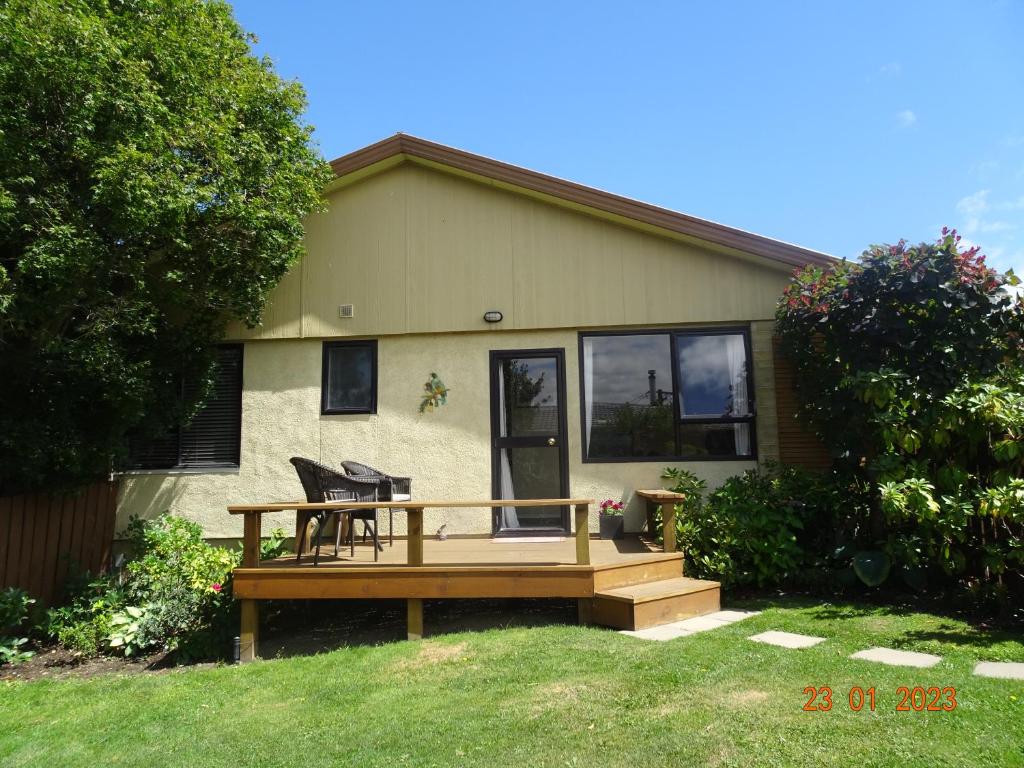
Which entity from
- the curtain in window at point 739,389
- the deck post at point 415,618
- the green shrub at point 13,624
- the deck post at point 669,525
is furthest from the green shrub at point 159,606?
the curtain in window at point 739,389

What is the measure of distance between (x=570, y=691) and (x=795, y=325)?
14.6 ft

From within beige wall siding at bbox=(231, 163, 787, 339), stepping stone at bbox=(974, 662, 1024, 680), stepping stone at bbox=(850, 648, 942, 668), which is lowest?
stepping stone at bbox=(850, 648, 942, 668)

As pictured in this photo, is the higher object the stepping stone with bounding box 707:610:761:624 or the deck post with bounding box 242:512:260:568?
the deck post with bounding box 242:512:260:568

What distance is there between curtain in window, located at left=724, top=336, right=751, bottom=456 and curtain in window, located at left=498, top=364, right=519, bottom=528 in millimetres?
2486

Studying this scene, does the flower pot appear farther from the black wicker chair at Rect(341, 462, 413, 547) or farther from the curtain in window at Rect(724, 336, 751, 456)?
the black wicker chair at Rect(341, 462, 413, 547)

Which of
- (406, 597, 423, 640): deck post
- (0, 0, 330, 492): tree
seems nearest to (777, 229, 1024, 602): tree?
(406, 597, 423, 640): deck post

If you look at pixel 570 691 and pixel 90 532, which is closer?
pixel 570 691

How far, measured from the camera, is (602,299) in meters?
7.49

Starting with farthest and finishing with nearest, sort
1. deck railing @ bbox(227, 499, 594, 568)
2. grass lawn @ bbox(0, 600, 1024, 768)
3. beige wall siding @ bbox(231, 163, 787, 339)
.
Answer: beige wall siding @ bbox(231, 163, 787, 339) → deck railing @ bbox(227, 499, 594, 568) → grass lawn @ bbox(0, 600, 1024, 768)

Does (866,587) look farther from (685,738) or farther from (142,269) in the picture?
(142,269)

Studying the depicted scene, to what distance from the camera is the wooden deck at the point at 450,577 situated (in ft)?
16.9

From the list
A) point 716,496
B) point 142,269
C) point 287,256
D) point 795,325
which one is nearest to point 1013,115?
point 795,325

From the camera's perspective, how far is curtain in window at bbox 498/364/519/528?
731 centimetres

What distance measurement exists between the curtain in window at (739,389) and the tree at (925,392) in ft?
2.29
